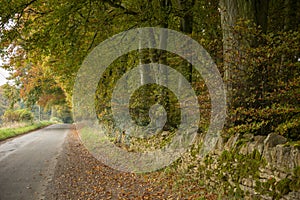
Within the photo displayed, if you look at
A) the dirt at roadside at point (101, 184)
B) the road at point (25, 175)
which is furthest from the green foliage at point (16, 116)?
the dirt at roadside at point (101, 184)

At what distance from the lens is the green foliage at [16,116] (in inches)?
1240

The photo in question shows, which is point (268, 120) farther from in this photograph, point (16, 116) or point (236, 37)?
point (16, 116)

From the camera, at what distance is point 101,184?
25.5 feet

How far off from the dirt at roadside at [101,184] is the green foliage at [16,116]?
24834 millimetres

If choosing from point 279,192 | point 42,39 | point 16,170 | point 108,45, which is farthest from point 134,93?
point 279,192

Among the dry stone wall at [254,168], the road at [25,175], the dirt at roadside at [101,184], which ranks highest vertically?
the dry stone wall at [254,168]

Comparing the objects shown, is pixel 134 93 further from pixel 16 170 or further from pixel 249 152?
pixel 249 152

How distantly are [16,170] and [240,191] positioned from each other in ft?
25.8

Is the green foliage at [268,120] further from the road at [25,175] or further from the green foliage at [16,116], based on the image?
the green foliage at [16,116]

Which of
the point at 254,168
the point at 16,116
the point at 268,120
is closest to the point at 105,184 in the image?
the point at 254,168

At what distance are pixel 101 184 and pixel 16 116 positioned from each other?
2908 centimetres

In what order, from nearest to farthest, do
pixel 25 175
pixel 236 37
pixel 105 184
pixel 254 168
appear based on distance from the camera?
pixel 254 168, pixel 236 37, pixel 105 184, pixel 25 175

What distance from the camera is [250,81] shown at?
5.34 m

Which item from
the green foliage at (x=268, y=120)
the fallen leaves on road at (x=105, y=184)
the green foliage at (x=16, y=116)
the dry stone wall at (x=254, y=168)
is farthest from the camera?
the green foliage at (x=16, y=116)
